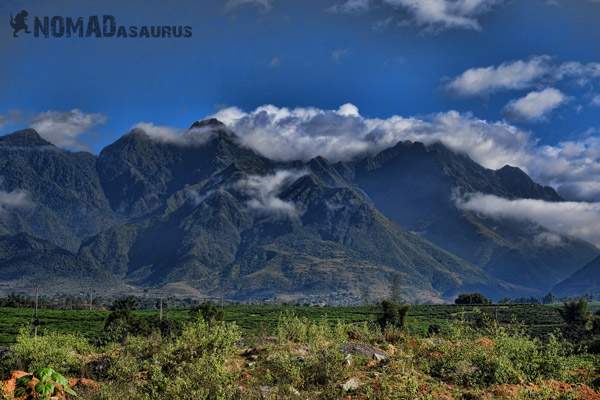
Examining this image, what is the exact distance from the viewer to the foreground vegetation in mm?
18094

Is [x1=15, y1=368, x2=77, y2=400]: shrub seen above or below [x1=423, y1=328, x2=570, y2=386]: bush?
above

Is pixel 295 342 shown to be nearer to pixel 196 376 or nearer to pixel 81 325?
pixel 196 376

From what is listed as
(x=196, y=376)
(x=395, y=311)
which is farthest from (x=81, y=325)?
(x=196, y=376)

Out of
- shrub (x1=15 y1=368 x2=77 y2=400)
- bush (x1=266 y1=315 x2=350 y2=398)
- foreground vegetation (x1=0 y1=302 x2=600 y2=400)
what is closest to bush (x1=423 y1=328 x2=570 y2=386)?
foreground vegetation (x1=0 y1=302 x2=600 y2=400)

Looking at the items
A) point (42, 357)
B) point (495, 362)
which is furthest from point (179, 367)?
point (495, 362)

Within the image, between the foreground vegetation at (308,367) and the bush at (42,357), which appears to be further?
the bush at (42,357)

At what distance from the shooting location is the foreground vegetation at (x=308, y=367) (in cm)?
1809

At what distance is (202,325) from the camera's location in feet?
76.5

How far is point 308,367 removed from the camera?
795 inches

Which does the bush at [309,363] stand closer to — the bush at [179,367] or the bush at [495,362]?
the bush at [179,367]

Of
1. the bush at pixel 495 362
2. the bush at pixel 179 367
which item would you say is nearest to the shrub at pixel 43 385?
the bush at pixel 179 367

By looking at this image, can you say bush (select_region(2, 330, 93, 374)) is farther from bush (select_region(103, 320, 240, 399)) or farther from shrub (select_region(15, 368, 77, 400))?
shrub (select_region(15, 368, 77, 400))

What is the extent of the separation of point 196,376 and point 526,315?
5540 inches

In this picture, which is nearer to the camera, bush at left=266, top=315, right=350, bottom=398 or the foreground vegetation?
the foreground vegetation
